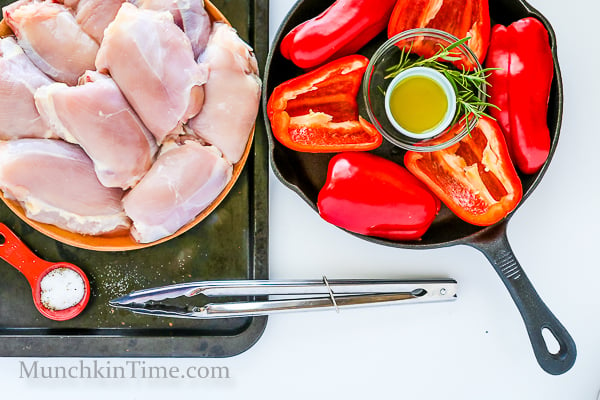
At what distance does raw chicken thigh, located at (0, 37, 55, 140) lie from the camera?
3.46 feet

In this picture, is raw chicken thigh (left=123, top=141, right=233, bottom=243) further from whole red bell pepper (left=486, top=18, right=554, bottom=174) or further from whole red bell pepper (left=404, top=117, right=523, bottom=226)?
whole red bell pepper (left=486, top=18, right=554, bottom=174)

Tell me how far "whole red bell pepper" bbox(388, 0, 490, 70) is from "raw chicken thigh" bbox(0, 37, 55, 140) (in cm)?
65

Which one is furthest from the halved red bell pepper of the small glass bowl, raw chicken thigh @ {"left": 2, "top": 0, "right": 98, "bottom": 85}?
raw chicken thigh @ {"left": 2, "top": 0, "right": 98, "bottom": 85}

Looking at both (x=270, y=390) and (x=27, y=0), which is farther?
(x=270, y=390)

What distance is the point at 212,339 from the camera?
1.18 m

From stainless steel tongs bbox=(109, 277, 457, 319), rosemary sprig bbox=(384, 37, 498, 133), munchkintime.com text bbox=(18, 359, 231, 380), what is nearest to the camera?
rosemary sprig bbox=(384, 37, 498, 133)

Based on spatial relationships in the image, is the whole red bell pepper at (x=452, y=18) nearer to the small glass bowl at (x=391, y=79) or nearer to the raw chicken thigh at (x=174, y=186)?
Answer: the small glass bowl at (x=391, y=79)

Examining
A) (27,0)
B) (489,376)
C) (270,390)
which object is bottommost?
(270,390)

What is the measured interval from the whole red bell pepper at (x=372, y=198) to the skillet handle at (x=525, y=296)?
115mm

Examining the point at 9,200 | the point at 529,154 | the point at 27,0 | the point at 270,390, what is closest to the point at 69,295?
the point at 9,200

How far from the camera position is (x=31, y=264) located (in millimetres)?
1148

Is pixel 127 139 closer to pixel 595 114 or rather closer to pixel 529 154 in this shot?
pixel 529 154

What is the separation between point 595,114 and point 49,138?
1.06 m

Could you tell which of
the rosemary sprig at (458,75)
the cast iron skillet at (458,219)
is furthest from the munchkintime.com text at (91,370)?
the rosemary sprig at (458,75)
